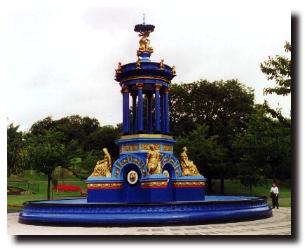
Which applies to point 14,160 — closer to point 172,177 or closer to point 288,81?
point 172,177

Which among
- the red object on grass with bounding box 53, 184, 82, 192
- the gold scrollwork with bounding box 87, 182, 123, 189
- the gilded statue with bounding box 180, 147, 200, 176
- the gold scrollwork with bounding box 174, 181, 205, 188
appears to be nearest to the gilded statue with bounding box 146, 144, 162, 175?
the gold scrollwork with bounding box 87, 182, 123, 189

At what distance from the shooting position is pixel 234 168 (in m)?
41.2

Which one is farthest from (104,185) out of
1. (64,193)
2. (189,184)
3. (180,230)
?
(64,193)

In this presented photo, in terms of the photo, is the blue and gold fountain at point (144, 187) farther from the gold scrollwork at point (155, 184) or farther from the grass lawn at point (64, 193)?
the grass lawn at point (64, 193)

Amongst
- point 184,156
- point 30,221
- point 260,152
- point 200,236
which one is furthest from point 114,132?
point 200,236

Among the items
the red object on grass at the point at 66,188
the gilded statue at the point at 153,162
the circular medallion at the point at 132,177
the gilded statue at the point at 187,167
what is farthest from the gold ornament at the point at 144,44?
the red object on grass at the point at 66,188

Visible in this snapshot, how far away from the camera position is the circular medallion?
76.7ft

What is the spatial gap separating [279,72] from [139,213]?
844cm

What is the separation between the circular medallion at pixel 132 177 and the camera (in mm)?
23375

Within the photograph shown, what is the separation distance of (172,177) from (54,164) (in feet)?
40.9

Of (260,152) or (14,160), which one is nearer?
(14,160)

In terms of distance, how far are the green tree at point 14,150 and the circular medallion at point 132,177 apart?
7122 millimetres

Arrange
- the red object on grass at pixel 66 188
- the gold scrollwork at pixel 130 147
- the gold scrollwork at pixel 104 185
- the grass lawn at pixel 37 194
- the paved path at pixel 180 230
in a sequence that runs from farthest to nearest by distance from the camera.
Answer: the red object on grass at pixel 66 188
the grass lawn at pixel 37 194
the gold scrollwork at pixel 130 147
the gold scrollwork at pixel 104 185
the paved path at pixel 180 230

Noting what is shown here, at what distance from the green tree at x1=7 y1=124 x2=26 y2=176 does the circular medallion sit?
712 cm
